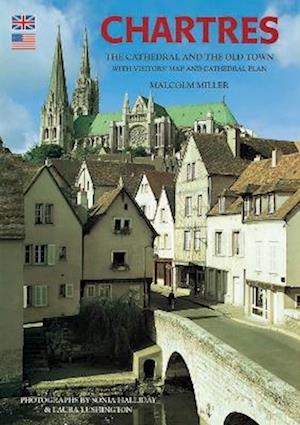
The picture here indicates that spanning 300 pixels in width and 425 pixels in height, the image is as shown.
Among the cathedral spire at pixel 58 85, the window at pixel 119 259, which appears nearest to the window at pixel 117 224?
the window at pixel 119 259

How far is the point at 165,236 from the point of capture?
47.8 m

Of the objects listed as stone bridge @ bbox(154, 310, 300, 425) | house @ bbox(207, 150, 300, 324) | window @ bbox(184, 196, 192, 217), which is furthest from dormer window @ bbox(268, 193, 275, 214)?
window @ bbox(184, 196, 192, 217)

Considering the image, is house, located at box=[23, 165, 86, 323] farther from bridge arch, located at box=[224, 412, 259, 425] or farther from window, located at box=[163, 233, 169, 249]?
bridge arch, located at box=[224, 412, 259, 425]

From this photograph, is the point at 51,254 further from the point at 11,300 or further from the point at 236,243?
the point at 236,243

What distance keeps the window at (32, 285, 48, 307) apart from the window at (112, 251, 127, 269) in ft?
15.2

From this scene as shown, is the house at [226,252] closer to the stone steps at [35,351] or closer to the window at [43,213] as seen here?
the window at [43,213]

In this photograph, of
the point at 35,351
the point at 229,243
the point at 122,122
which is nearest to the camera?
the point at 35,351

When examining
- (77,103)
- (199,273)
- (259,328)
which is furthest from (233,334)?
(77,103)

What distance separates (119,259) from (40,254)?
5.07 m

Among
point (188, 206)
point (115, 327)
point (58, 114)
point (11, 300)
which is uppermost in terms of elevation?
point (58, 114)

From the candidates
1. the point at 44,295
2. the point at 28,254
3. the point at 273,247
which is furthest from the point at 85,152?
the point at 273,247

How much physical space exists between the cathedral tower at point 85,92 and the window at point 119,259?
15916cm

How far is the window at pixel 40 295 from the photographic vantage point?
32.6 meters

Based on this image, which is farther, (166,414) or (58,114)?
(58,114)
